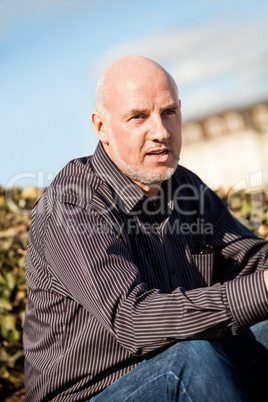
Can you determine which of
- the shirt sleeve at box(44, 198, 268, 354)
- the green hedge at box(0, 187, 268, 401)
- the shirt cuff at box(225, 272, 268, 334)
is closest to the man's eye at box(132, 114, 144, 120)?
the shirt sleeve at box(44, 198, 268, 354)

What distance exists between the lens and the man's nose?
2.52 meters

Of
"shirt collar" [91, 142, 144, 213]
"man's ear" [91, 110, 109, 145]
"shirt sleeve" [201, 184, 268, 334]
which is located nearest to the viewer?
"shirt collar" [91, 142, 144, 213]

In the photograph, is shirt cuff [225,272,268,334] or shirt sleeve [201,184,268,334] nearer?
shirt cuff [225,272,268,334]

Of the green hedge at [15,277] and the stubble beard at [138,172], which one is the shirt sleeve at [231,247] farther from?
the green hedge at [15,277]

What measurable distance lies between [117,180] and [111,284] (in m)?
0.63

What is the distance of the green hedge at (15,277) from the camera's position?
3.48 meters

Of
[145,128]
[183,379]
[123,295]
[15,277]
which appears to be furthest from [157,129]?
[15,277]

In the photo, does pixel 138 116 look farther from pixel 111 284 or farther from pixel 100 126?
pixel 111 284

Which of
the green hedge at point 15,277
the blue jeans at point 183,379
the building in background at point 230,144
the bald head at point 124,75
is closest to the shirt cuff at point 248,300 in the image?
the blue jeans at point 183,379

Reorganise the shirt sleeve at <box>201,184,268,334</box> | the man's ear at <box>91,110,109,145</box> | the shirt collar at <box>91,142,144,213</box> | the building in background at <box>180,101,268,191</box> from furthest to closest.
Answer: the building in background at <box>180,101,268,191</box>, the shirt sleeve at <box>201,184,268,334</box>, the man's ear at <box>91,110,109,145</box>, the shirt collar at <box>91,142,144,213</box>

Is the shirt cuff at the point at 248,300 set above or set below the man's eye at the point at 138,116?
below

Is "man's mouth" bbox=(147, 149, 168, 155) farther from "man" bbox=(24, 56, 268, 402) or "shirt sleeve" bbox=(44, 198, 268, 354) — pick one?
"shirt sleeve" bbox=(44, 198, 268, 354)

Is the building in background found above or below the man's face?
above

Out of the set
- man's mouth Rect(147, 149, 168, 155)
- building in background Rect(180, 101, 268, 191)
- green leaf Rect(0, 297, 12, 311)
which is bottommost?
green leaf Rect(0, 297, 12, 311)
